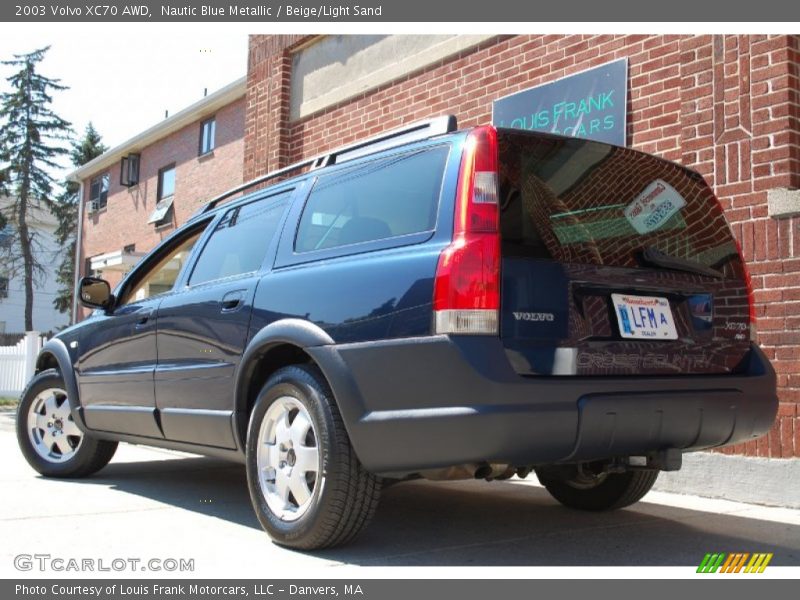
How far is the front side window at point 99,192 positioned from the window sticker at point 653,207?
2490cm

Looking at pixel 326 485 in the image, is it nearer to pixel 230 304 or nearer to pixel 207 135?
pixel 230 304

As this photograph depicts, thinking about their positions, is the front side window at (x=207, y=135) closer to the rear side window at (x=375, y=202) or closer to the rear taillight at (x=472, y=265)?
the rear side window at (x=375, y=202)

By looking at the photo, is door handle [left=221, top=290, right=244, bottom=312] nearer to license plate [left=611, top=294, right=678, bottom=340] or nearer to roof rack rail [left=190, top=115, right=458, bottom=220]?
roof rack rail [left=190, top=115, right=458, bottom=220]

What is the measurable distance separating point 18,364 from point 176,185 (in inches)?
245

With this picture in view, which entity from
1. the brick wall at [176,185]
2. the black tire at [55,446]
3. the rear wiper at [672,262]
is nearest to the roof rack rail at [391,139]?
the rear wiper at [672,262]

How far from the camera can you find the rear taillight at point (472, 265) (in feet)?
10.4

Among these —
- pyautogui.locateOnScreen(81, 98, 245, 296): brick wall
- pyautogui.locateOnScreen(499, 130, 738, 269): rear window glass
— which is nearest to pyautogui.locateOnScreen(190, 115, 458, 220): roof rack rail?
pyautogui.locateOnScreen(499, 130, 738, 269): rear window glass

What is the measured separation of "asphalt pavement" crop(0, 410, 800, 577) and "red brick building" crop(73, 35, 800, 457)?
3.69 ft

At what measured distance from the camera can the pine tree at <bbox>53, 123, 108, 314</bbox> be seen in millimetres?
43188

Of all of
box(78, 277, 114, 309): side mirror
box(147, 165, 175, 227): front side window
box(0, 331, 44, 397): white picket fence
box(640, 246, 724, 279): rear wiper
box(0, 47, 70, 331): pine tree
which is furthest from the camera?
box(0, 47, 70, 331): pine tree

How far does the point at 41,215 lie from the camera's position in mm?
45500

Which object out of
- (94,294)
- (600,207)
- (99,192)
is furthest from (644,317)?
(99,192)

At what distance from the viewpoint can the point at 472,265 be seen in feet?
10.5

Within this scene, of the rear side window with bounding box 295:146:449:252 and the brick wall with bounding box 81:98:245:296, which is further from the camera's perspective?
the brick wall with bounding box 81:98:245:296
